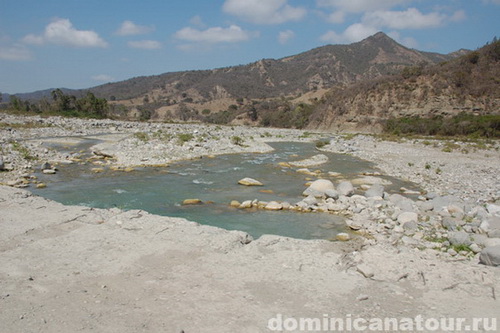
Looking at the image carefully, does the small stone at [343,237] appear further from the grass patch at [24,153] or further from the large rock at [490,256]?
the grass patch at [24,153]

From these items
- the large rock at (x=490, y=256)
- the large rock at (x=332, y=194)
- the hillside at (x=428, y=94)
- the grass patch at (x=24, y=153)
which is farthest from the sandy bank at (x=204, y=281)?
the hillside at (x=428, y=94)

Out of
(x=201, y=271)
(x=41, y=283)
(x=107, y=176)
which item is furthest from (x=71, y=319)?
(x=107, y=176)

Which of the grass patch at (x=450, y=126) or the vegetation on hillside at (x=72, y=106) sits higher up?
the vegetation on hillside at (x=72, y=106)

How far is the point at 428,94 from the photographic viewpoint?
50500 mm

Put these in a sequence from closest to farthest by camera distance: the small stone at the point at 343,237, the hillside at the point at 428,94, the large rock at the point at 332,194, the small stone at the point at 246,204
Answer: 1. the small stone at the point at 343,237
2. the small stone at the point at 246,204
3. the large rock at the point at 332,194
4. the hillside at the point at 428,94

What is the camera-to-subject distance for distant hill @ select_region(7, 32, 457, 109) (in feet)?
396

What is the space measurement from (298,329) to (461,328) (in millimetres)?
2446

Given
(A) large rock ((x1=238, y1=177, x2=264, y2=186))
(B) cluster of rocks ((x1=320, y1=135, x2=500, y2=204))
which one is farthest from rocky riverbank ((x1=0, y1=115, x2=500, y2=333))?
(A) large rock ((x1=238, y1=177, x2=264, y2=186))

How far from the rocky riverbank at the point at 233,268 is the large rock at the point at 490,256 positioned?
20 mm

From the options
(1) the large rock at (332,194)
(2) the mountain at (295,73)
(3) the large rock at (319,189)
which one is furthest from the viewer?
(2) the mountain at (295,73)

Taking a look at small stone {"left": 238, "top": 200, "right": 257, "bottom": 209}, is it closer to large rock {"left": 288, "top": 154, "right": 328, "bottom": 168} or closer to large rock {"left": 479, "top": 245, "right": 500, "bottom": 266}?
large rock {"left": 479, "top": 245, "right": 500, "bottom": 266}

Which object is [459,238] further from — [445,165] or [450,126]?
[450,126]

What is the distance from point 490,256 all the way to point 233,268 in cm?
536

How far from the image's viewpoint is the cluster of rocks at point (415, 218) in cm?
816
